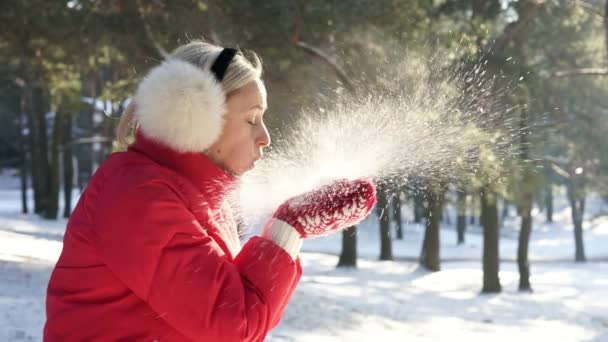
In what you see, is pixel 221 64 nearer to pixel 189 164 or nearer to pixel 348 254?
pixel 189 164

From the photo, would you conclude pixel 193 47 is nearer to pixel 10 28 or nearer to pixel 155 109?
pixel 155 109

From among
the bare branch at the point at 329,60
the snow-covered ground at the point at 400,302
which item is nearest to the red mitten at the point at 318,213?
the snow-covered ground at the point at 400,302

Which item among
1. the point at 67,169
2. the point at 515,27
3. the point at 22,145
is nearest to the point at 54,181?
the point at 67,169

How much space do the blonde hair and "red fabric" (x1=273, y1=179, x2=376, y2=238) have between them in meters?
0.34

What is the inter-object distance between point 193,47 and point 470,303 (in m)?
12.9

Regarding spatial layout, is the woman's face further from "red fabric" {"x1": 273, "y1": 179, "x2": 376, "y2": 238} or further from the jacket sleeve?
the jacket sleeve

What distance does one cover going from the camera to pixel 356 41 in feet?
38.0

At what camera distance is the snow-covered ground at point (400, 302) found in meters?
8.24

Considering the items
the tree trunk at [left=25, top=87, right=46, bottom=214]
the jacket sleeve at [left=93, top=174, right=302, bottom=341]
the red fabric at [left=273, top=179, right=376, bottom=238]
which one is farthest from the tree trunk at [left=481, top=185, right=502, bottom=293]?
the tree trunk at [left=25, top=87, right=46, bottom=214]

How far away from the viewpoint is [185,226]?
63.2 inches

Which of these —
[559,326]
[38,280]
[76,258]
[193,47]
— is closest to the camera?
[76,258]

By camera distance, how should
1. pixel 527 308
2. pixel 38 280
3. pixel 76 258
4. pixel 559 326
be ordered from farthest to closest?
pixel 527 308 < pixel 559 326 < pixel 38 280 < pixel 76 258

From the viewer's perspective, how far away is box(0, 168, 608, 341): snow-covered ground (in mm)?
8242

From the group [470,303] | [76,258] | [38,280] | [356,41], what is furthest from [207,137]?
[470,303]
